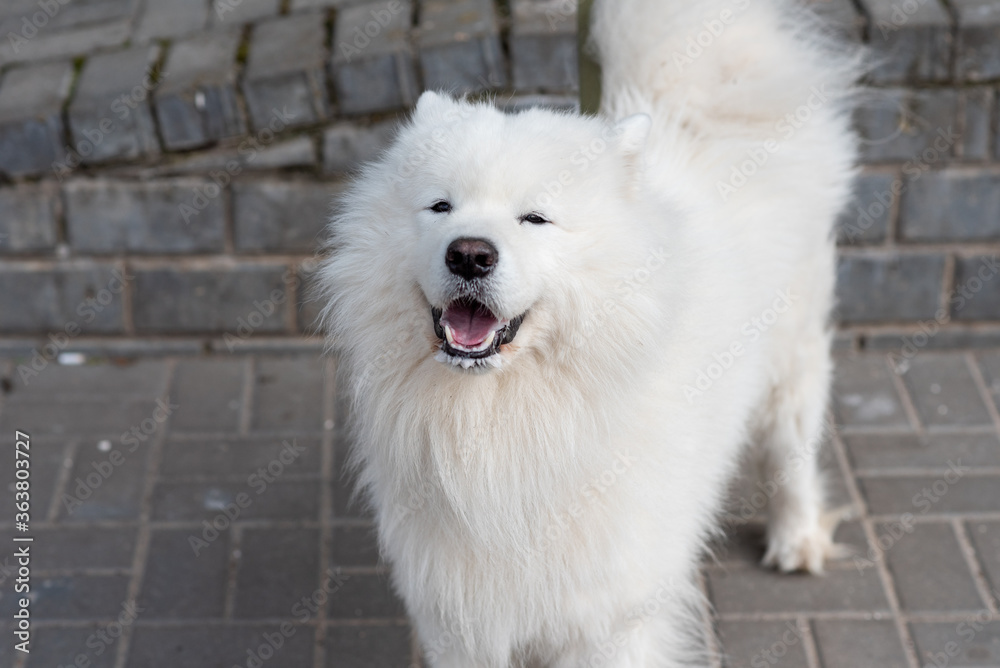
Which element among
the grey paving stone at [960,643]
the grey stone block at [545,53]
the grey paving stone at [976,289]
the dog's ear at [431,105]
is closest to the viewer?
the dog's ear at [431,105]

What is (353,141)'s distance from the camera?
410cm

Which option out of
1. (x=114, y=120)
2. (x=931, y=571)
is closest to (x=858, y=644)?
(x=931, y=571)

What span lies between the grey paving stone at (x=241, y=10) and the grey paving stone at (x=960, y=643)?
11.9 feet

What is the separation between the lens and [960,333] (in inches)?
174

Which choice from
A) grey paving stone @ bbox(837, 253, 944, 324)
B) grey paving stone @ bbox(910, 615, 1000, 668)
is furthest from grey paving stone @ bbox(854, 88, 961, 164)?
grey paving stone @ bbox(910, 615, 1000, 668)

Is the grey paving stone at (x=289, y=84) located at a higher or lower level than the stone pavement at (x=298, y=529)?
Answer: higher

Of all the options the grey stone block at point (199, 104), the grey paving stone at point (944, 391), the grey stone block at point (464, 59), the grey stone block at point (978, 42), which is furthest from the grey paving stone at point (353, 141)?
the grey paving stone at point (944, 391)

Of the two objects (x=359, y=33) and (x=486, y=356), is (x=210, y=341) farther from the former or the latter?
(x=486, y=356)

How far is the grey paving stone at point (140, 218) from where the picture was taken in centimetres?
418

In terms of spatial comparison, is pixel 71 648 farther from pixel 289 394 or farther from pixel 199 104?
pixel 199 104

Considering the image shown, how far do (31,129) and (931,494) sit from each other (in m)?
3.76

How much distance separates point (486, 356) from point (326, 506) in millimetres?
1795

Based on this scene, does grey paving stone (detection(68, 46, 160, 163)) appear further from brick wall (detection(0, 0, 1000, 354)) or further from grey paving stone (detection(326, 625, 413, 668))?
grey paving stone (detection(326, 625, 413, 668))

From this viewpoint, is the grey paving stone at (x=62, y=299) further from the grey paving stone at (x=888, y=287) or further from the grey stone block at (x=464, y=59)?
the grey paving stone at (x=888, y=287)
